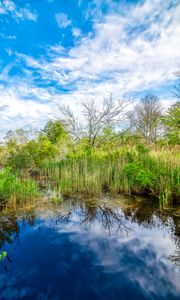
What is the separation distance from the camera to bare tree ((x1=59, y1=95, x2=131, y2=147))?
11555mm

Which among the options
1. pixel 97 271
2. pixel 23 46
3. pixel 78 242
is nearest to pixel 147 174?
pixel 78 242

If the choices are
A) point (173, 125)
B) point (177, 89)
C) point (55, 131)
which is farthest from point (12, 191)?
point (177, 89)

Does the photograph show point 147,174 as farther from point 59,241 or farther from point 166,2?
point 166,2

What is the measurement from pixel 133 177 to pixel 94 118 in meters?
7.43

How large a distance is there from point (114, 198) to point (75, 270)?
275cm

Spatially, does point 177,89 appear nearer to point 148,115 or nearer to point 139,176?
point 139,176

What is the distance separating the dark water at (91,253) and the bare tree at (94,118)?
7840mm

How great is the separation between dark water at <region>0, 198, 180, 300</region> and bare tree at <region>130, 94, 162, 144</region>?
15264 millimetres

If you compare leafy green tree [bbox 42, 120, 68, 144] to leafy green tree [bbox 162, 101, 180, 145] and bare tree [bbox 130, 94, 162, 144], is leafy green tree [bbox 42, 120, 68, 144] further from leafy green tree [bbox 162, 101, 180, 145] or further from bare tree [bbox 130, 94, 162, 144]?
bare tree [bbox 130, 94, 162, 144]

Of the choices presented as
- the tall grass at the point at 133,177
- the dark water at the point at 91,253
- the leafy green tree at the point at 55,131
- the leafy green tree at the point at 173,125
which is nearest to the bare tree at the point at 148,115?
the leafy green tree at the point at 173,125

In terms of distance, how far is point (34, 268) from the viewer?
2205mm

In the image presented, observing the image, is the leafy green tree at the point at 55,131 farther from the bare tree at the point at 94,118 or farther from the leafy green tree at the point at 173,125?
the leafy green tree at the point at 173,125

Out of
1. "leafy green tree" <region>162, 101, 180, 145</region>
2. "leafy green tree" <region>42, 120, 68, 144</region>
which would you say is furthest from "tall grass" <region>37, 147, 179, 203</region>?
"leafy green tree" <region>42, 120, 68, 144</region>

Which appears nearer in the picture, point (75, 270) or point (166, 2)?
point (75, 270)
